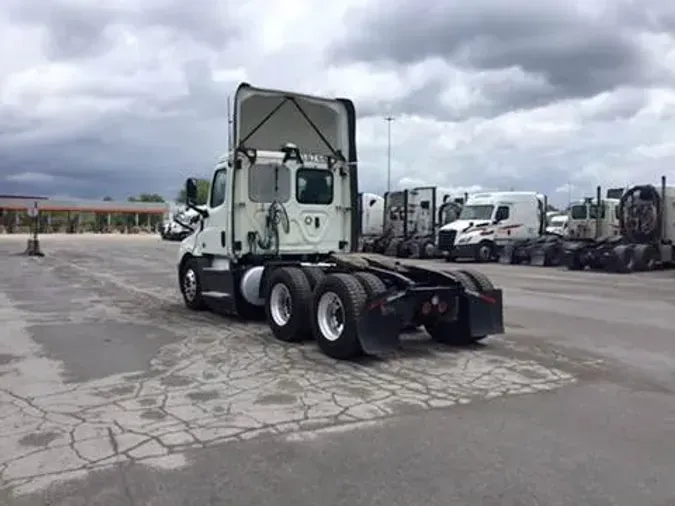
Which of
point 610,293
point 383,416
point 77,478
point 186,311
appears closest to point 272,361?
point 383,416

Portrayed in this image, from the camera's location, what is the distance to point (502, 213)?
104 ft

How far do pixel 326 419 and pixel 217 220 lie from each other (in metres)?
6.63

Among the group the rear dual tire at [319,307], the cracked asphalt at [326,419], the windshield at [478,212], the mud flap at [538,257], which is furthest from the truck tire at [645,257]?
the rear dual tire at [319,307]

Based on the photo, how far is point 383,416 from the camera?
596 centimetres

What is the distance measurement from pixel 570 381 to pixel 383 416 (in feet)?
7.90

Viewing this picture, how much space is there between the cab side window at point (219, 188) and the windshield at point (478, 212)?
→ 21149 millimetres

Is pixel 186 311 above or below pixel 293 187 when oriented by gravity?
below

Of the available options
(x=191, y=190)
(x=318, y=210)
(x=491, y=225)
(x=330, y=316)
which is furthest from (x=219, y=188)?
(x=491, y=225)

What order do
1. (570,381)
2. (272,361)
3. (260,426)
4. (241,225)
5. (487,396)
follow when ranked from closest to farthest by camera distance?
(260,426) → (487,396) → (570,381) → (272,361) → (241,225)

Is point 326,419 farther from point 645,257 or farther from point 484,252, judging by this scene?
point 484,252

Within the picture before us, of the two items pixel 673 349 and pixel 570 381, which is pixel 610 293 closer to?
pixel 673 349

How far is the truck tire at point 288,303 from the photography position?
9438mm

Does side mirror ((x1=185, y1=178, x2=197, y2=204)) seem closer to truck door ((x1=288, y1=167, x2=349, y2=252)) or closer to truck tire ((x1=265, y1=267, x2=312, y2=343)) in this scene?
truck door ((x1=288, y1=167, x2=349, y2=252))

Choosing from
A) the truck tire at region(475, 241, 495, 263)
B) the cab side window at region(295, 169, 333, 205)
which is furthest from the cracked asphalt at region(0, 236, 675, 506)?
the truck tire at region(475, 241, 495, 263)
